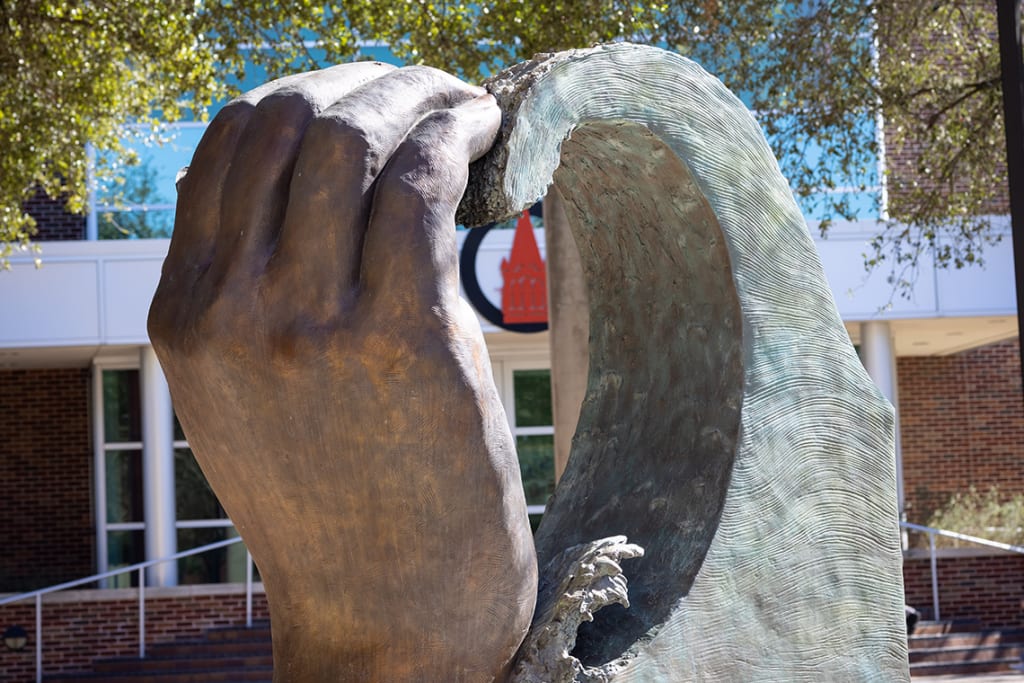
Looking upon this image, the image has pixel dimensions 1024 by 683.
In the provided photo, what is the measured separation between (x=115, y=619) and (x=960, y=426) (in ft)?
37.7

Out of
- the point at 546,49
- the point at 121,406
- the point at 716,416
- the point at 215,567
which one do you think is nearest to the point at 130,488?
the point at 121,406

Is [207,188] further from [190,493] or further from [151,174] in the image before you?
[190,493]

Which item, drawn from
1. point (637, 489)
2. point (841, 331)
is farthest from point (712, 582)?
point (841, 331)

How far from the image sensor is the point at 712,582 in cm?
277

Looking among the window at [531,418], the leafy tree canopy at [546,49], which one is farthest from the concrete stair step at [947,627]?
the window at [531,418]

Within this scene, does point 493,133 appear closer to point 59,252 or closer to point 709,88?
point 709,88

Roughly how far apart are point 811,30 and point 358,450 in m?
8.25

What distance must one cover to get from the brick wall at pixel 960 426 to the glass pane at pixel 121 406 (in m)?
10.6

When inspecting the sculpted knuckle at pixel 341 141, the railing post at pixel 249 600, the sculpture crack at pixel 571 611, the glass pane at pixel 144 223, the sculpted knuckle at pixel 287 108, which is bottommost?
the railing post at pixel 249 600

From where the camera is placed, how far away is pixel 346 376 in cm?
210

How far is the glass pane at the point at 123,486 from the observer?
1784 cm

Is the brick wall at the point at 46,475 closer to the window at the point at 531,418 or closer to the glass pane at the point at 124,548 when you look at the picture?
the glass pane at the point at 124,548

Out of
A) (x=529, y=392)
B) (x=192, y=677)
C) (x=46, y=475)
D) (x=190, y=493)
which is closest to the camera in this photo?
(x=192, y=677)

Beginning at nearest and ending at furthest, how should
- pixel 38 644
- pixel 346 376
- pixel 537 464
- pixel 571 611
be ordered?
pixel 346 376 < pixel 571 611 < pixel 38 644 < pixel 537 464
